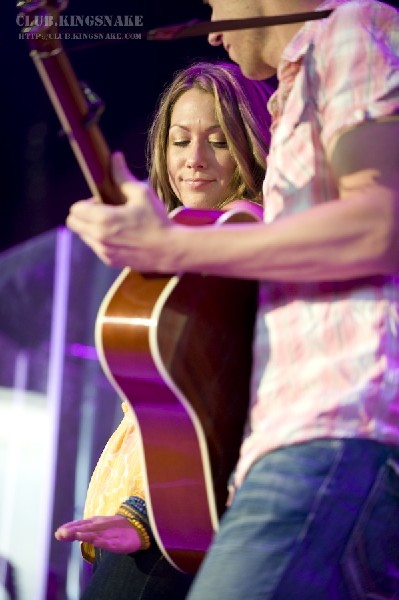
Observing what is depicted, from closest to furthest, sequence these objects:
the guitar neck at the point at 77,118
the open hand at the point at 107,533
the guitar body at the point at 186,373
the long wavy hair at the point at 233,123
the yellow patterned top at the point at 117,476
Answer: the guitar neck at the point at 77,118
the guitar body at the point at 186,373
the open hand at the point at 107,533
the yellow patterned top at the point at 117,476
the long wavy hair at the point at 233,123

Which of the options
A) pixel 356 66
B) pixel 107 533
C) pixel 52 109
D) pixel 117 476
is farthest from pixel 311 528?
pixel 52 109

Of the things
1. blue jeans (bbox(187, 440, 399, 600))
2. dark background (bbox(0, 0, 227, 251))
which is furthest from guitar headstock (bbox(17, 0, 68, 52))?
dark background (bbox(0, 0, 227, 251))

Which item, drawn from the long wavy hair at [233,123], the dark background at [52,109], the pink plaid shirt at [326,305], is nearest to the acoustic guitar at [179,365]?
the pink plaid shirt at [326,305]

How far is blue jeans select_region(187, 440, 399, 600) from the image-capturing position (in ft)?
4.32

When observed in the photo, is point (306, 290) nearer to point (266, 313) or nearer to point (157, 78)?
point (266, 313)

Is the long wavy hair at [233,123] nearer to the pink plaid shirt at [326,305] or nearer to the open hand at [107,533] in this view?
the open hand at [107,533]

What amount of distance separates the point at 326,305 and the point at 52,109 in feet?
9.29

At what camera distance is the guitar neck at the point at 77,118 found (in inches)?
57.2

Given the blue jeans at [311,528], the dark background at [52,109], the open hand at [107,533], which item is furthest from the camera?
the dark background at [52,109]

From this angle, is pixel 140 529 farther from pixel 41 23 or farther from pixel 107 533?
pixel 41 23

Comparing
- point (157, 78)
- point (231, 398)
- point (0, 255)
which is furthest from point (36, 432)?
point (231, 398)

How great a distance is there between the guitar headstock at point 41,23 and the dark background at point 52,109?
2.19m

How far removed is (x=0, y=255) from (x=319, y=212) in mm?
3260

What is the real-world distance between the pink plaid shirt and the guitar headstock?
0.35 metres
